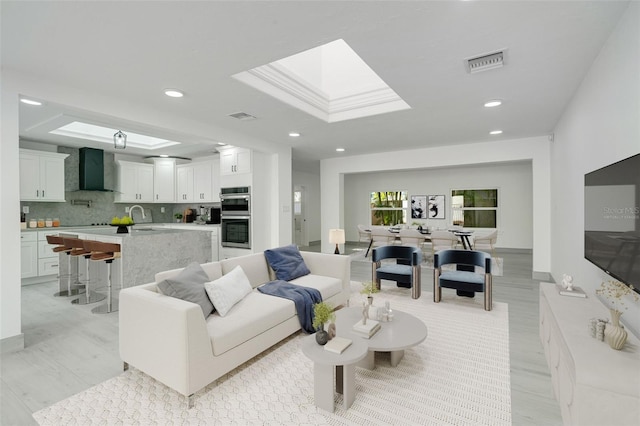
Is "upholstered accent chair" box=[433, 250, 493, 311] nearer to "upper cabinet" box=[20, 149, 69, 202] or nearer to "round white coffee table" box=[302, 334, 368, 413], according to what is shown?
"round white coffee table" box=[302, 334, 368, 413]

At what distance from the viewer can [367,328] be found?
2480 mm

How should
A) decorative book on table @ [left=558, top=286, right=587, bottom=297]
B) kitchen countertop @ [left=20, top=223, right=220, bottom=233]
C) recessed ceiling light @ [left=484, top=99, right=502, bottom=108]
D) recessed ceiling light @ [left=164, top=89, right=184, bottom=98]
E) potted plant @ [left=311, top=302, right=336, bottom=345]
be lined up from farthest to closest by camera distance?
kitchen countertop @ [left=20, top=223, right=220, bottom=233] < recessed ceiling light @ [left=484, top=99, right=502, bottom=108] < recessed ceiling light @ [left=164, top=89, right=184, bottom=98] < decorative book on table @ [left=558, top=286, right=587, bottom=297] < potted plant @ [left=311, top=302, right=336, bottom=345]

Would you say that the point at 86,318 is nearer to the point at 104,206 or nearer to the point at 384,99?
the point at 104,206

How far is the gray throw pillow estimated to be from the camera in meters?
2.48

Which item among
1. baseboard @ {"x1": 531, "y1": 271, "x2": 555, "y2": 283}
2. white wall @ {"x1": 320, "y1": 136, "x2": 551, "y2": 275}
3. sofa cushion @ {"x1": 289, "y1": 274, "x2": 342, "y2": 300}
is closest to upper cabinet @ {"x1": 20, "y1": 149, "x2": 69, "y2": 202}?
sofa cushion @ {"x1": 289, "y1": 274, "x2": 342, "y2": 300}

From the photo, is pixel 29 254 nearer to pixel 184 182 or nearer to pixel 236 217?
pixel 184 182

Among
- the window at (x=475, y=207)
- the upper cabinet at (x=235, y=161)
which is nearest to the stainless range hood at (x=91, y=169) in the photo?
the upper cabinet at (x=235, y=161)

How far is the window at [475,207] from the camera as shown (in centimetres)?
894

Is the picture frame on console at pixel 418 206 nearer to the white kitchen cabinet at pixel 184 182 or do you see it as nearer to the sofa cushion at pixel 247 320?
the white kitchen cabinet at pixel 184 182

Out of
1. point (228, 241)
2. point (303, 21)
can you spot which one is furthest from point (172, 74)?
point (228, 241)

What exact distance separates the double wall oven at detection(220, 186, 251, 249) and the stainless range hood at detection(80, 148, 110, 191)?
2.79 meters

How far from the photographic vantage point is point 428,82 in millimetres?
3254

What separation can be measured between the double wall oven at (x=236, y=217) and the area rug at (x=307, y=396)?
3498 millimetres

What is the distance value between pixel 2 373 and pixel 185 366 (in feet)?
5.96
